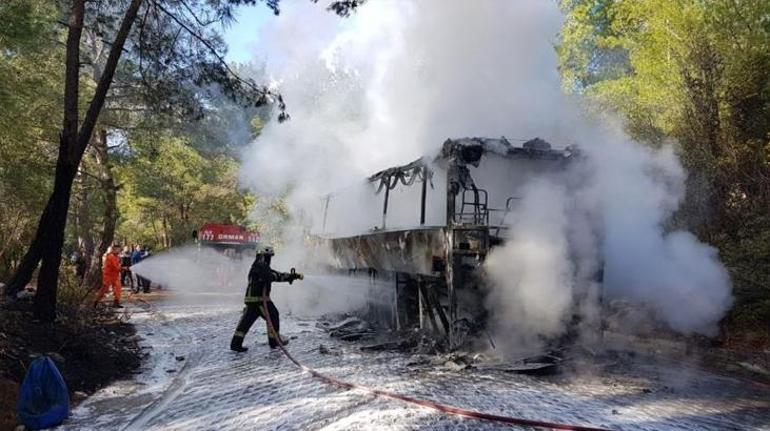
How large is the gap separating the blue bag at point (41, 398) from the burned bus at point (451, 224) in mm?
4472

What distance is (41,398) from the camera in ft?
19.3

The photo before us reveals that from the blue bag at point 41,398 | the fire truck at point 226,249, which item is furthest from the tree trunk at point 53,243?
the fire truck at point 226,249

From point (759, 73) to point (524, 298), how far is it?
7331 millimetres

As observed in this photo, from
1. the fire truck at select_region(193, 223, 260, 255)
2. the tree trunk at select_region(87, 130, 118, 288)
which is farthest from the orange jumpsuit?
the fire truck at select_region(193, 223, 260, 255)

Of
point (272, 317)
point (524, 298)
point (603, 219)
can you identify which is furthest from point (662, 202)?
point (272, 317)

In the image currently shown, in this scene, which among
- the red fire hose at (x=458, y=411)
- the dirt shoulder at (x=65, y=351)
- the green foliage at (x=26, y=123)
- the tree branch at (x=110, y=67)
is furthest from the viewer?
the green foliage at (x=26, y=123)

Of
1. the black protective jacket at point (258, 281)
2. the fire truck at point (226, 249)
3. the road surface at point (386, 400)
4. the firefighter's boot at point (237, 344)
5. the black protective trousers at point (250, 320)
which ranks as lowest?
the road surface at point (386, 400)

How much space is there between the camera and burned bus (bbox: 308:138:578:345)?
27.2 ft

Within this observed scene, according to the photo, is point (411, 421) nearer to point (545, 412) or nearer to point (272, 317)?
point (545, 412)

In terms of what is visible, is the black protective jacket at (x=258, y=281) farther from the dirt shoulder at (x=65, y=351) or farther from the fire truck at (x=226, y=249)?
the fire truck at (x=226, y=249)

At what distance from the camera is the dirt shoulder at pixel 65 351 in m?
6.93

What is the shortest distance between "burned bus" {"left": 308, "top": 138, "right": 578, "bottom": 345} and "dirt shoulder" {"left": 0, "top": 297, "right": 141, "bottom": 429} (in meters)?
4.08

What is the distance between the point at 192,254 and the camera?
32.3m

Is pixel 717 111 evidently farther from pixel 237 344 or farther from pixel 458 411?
pixel 237 344
